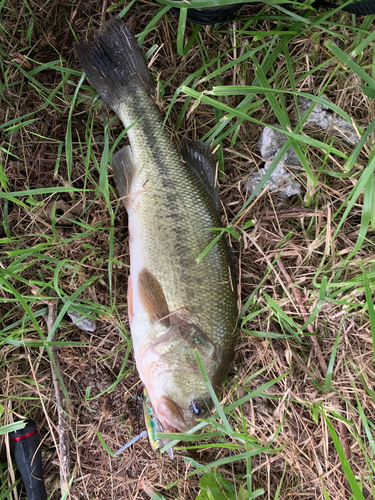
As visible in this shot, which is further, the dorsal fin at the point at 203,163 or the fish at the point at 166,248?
the dorsal fin at the point at 203,163

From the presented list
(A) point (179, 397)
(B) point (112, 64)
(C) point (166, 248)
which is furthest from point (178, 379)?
(B) point (112, 64)

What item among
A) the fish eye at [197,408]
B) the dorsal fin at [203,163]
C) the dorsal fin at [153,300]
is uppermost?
the dorsal fin at [203,163]

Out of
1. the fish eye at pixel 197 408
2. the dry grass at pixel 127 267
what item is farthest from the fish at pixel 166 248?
the dry grass at pixel 127 267

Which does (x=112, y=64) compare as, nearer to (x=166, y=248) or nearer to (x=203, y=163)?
→ (x=203, y=163)

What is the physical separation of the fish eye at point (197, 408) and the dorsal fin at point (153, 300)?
0.47m

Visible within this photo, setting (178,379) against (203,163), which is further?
(203,163)

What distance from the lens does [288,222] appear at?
2264 millimetres

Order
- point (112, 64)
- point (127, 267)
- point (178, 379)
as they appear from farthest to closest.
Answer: point (127, 267)
point (112, 64)
point (178, 379)

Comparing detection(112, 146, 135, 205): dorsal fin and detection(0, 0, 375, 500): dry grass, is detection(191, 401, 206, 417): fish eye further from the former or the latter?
detection(112, 146, 135, 205): dorsal fin

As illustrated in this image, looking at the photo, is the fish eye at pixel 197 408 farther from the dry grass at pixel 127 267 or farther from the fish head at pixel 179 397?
the dry grass at pixel 127 267

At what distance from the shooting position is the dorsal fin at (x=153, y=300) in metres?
1.91

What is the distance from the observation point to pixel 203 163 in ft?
6.98

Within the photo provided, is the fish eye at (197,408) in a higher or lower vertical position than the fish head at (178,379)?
lower

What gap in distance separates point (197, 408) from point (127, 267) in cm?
100
